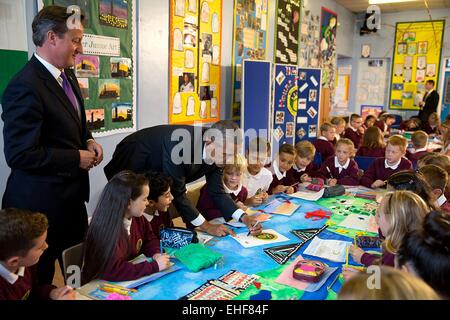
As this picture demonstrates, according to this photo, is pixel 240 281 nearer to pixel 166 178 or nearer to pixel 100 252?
pixel 100 252

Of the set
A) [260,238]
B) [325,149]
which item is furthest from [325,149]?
[260,238]

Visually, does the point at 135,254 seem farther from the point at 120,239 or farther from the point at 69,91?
the point at 69,91

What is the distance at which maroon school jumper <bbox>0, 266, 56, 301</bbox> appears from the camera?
1344 millimetres

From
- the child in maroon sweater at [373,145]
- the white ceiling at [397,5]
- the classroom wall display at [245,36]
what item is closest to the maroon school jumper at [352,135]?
the child in maroon sweater at [373,145]

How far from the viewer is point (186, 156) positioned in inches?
84.6

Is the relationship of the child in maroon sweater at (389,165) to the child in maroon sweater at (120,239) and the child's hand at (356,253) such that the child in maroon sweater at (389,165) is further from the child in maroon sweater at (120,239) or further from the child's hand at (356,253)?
the child in maroon sweater at (120,239)

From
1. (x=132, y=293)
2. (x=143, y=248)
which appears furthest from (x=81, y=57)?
(x=132, y=293)

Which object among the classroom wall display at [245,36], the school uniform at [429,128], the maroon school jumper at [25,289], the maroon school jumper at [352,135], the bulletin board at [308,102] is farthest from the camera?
the school uniform at [429,128]

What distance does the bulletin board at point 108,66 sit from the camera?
311 centimetres

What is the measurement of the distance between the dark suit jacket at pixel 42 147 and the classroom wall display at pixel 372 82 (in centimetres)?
875

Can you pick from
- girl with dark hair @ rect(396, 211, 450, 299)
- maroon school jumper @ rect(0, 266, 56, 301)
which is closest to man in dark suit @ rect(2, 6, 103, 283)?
maroon school jumper @ rect(0, 266, 56, 301)

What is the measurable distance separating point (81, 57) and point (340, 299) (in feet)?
9.01

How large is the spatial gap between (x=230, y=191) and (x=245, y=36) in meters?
3.11

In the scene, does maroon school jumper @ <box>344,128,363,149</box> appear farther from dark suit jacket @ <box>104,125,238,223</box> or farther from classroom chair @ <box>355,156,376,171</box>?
dark suit jacket @ <box>104,125,238,223</box>
